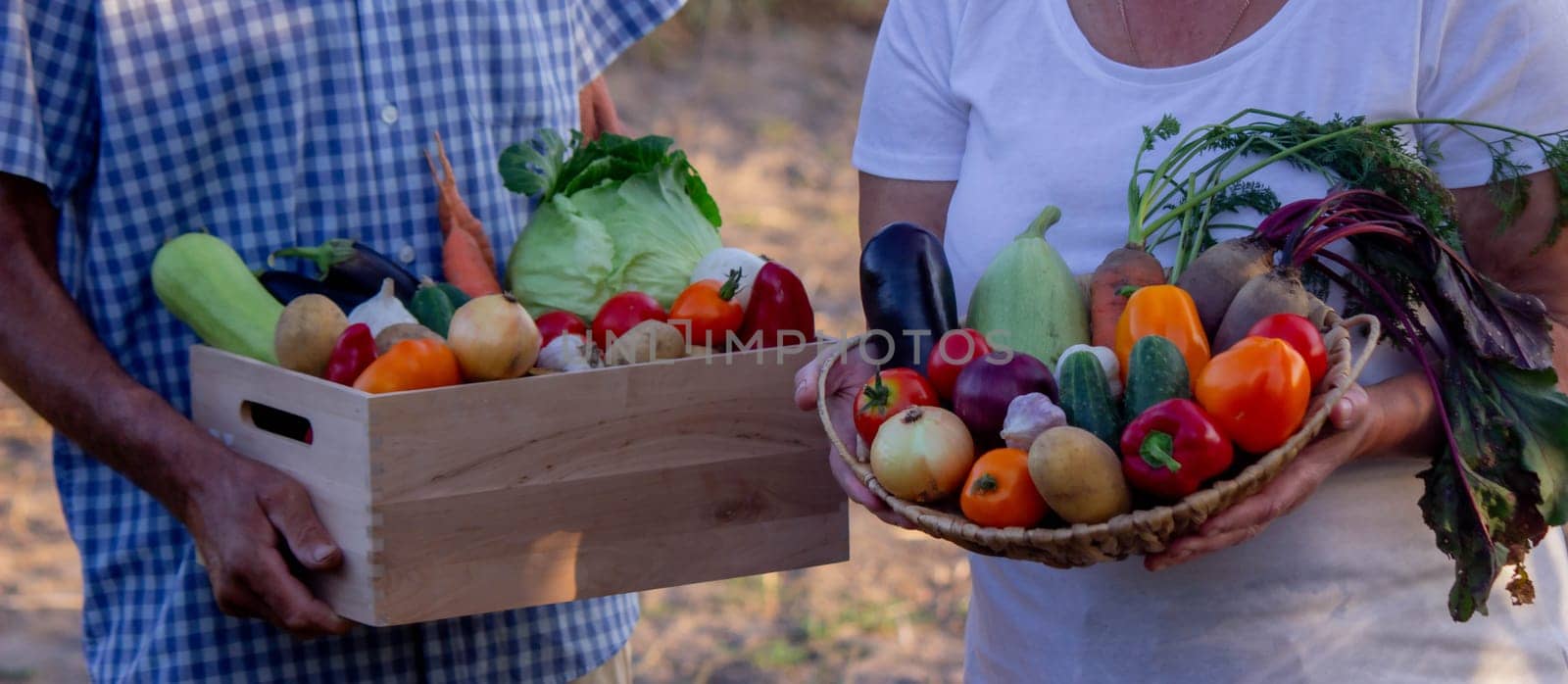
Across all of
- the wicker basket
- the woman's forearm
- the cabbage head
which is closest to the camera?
the wicker basket

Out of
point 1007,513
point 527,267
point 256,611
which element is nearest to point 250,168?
point 527,267

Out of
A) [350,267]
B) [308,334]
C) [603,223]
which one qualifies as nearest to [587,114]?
[603,223]

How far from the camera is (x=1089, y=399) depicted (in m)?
1.76

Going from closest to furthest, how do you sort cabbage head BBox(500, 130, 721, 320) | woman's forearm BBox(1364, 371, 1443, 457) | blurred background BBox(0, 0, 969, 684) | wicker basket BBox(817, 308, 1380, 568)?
wicker basket BBox(817, 308, 1380, 568) → woman's forearm BBox(1364, 371, 1443, 457) → cabbage head BBox(500, 130, 721, 320) → blurred background BBox(0, 0, 969, 684)

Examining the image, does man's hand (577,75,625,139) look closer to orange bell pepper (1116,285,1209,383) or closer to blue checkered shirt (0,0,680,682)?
blue checkered shirt (0,0,680,682)

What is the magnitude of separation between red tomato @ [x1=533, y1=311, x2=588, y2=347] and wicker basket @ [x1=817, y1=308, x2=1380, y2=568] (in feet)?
2.10

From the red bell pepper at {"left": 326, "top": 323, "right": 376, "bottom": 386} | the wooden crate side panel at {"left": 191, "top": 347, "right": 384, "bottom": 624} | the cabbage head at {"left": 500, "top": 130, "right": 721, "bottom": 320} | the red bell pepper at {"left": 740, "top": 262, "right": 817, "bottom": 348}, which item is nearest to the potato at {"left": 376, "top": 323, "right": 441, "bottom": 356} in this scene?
the red bell pepper at {"left": 326, "top": 323, "right": 376, "bottom": 386}

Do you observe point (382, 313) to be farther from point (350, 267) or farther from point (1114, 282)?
point (1114, 282)

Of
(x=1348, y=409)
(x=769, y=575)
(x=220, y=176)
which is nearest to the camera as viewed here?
(x=1348, y=409)

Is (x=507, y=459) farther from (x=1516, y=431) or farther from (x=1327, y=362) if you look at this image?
(x=1516, y=431)

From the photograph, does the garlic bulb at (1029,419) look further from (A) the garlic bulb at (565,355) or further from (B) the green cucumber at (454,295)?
(B) the green cucumber at (454,295)

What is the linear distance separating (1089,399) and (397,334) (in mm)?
968

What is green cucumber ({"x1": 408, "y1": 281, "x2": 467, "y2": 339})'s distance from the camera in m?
2.16

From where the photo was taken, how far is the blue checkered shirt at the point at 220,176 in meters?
2.20
